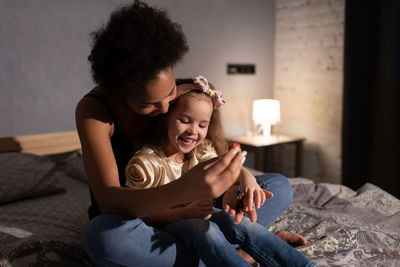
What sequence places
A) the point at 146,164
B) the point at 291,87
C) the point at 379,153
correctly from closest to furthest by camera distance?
the point at 146,164 < the point at 379,153 < the point at 291,87

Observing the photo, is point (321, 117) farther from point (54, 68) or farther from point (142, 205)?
point (142, 205)

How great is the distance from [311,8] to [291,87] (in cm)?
67

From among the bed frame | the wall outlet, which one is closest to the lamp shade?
the wall outlet

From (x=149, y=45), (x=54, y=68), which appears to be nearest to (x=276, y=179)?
(x=149, y=45)

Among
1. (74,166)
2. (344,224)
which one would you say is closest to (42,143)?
(74,166)

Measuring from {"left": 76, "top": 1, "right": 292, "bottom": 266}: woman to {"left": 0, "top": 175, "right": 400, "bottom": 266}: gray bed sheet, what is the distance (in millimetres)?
241

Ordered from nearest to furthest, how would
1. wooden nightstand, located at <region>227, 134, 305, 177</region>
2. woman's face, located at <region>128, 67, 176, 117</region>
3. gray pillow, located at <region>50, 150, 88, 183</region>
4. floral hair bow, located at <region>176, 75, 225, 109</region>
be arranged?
woman's face, located at <region>128, 67, 176, 117</region> → floral hair bow, located at <region>176, 75, 225, 109</region> → gray pillow, located at <region>50, 150, 88, 183</region> → wooden nightstand, located at <region>227, 134, 305, 177</region>

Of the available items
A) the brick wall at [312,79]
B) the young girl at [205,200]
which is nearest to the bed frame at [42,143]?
the young girl at [205,200]

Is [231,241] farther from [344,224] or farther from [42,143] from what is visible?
[42,143]

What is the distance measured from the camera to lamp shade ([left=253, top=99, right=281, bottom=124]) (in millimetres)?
2965

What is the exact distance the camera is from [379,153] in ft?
8.93

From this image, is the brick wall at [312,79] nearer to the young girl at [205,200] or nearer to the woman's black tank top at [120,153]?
the young girl at [205,200]

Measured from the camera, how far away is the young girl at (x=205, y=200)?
1016mm

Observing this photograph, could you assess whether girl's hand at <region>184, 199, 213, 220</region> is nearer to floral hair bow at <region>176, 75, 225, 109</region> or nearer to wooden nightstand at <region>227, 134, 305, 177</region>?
floral hair bow at <region>176, 75, 225, 109</region>
